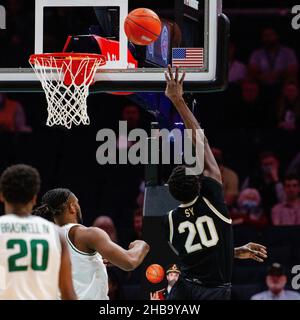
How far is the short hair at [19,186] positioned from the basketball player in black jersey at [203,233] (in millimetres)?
1120

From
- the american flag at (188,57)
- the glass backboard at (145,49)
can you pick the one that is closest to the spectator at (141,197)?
the glass backboard at (145,49)

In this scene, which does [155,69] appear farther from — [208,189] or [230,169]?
[230,169]

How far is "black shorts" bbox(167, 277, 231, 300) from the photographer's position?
16.8 ft

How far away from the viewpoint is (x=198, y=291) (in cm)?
513

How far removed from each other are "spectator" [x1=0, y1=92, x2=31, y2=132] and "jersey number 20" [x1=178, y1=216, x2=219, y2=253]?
534 centimetres

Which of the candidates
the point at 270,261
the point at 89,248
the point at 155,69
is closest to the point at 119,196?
the point at 270,261

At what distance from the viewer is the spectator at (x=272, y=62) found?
1047 centimetres

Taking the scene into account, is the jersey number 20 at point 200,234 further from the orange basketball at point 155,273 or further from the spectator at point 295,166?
the spectator at point 295,166

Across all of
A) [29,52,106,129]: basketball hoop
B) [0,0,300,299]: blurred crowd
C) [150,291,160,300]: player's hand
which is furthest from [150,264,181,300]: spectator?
[0,0,300,299]: blurred crowd

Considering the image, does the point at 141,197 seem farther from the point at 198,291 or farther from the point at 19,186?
the point at 19,186

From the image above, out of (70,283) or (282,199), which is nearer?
(70,283)

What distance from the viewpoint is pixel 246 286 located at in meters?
8.44

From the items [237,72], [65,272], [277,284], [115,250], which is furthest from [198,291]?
[237,72]

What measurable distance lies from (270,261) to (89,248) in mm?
3676
